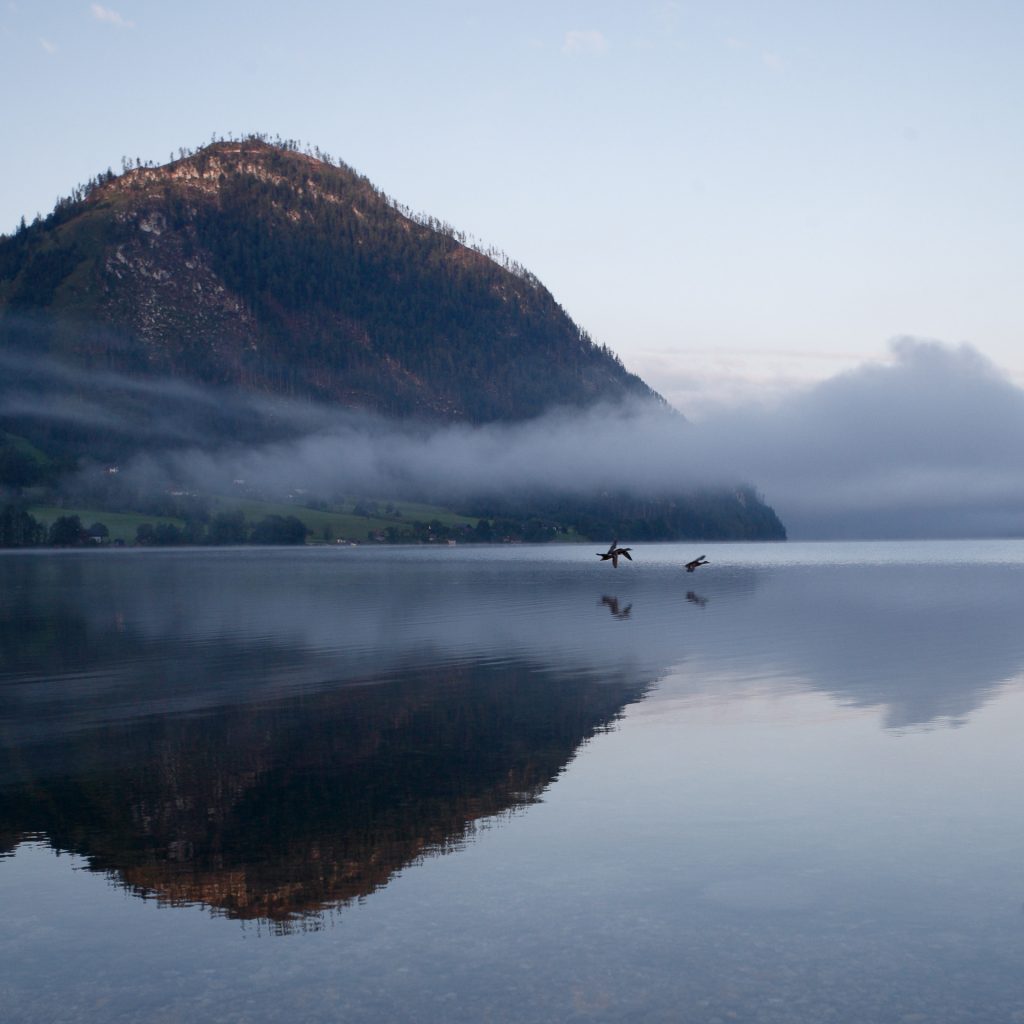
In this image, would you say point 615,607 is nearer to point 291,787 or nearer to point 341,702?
point 341,702

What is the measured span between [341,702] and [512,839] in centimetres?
2027

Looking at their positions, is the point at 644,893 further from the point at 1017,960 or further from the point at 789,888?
the point at 1017,960

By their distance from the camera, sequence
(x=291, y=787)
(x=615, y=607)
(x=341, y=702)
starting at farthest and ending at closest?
(x=615, y=607) → (x=341, y=702) → (x=291, y=787)

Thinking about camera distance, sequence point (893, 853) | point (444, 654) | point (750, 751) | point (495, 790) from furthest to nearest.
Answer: point (444, 654) → point (750, 751) → point (495, 790) → point (893, 853)

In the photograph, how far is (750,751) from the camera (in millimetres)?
34719

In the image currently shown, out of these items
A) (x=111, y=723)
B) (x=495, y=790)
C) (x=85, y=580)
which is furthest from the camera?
(x=85, y=580)

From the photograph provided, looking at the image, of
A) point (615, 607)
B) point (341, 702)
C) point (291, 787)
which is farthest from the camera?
point (615, 607)

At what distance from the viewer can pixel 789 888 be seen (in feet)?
72.0

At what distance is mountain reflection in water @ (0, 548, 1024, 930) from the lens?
995 inches

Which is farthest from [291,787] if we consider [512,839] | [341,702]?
[341,702]

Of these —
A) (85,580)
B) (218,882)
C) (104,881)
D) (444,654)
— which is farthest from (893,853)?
(85,580)

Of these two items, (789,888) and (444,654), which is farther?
(444,654)

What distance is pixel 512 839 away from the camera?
25.6m

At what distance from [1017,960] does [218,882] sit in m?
14.9
